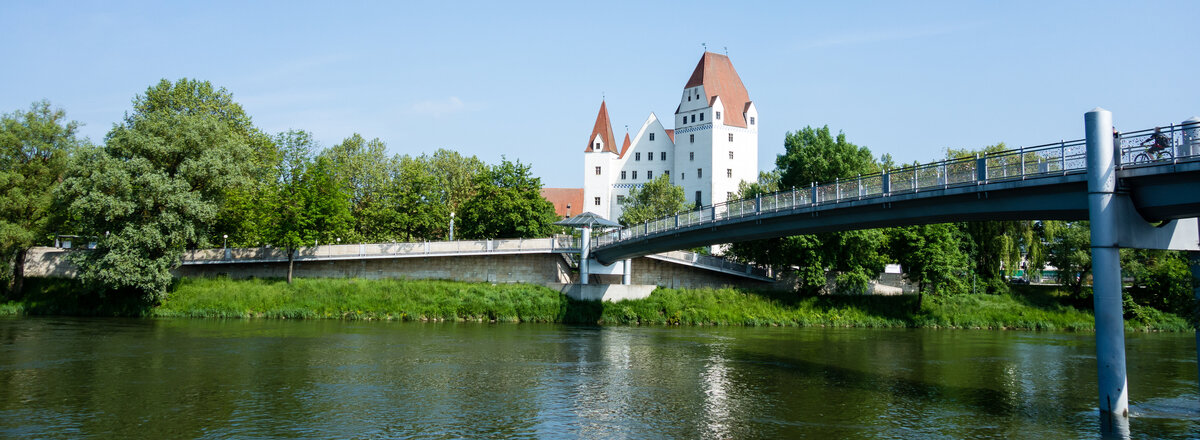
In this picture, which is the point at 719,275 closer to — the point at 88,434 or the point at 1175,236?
the point at 1175,236

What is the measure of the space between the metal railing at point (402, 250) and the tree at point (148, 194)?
5916 mm

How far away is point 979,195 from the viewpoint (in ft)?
75.3

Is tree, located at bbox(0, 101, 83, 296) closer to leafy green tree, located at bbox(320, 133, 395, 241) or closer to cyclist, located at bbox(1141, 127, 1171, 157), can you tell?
leafy green tree, located at bbox(320, 133, 395, 241)

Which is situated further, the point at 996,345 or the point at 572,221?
the point at 572,221

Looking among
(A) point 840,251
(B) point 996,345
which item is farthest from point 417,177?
(B) point 996,345

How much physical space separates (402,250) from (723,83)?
179 feet

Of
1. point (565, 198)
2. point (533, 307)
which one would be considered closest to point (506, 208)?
point (533, 307)

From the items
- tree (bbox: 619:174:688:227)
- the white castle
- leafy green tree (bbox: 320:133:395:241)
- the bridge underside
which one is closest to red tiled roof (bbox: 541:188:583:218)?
the white castle

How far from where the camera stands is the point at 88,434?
51.0 ft

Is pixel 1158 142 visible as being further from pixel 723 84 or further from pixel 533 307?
pixel 723 84

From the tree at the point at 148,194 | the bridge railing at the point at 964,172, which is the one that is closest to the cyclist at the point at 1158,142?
the bridge railing at the point at 964,172

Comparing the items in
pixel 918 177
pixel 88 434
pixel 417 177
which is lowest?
pixel 88 434

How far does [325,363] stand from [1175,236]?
2464 centimetres

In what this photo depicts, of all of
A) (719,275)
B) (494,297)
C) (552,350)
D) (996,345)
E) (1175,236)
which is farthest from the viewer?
(719,275)
